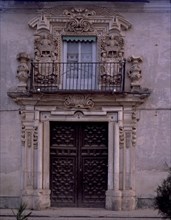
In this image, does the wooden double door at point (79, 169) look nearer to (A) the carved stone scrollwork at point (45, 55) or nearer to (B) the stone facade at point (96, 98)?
(B) the stone facade at point (96, 98)

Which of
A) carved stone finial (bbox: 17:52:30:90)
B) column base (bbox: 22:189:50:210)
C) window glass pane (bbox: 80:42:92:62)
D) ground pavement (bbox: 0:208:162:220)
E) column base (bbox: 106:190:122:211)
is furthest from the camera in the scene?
window glass pane (bbox: 80:42:92:62)

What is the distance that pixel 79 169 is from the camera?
17938mm

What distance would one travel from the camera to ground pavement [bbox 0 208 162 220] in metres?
16.1

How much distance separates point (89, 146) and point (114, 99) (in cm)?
152

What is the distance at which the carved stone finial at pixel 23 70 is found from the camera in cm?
1750

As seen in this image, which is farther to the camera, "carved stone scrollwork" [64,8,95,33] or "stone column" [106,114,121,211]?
"carved stone scrollwork" [64,8,95,33]

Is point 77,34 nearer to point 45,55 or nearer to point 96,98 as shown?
point 45,55

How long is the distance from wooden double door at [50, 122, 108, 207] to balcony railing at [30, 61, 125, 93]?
106 centimetres

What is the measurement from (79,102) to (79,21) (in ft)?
7.16

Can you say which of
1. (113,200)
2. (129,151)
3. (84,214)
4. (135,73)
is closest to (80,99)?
(135,73)

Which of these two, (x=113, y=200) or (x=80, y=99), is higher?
(x=80, y=99)

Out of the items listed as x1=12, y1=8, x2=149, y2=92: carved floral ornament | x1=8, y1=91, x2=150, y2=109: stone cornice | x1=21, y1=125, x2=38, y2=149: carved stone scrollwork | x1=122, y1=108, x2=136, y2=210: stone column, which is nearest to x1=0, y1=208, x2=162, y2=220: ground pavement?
x1=122, y1=108, x2=136, y2=210: stone column

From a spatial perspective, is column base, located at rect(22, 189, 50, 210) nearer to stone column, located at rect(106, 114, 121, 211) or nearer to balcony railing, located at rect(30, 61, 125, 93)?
stone column, located at rect(106, 114, 121, 211)

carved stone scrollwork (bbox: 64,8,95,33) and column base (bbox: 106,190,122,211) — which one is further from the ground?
carved stone scrollwork (bbox: 64,8,95,33)
